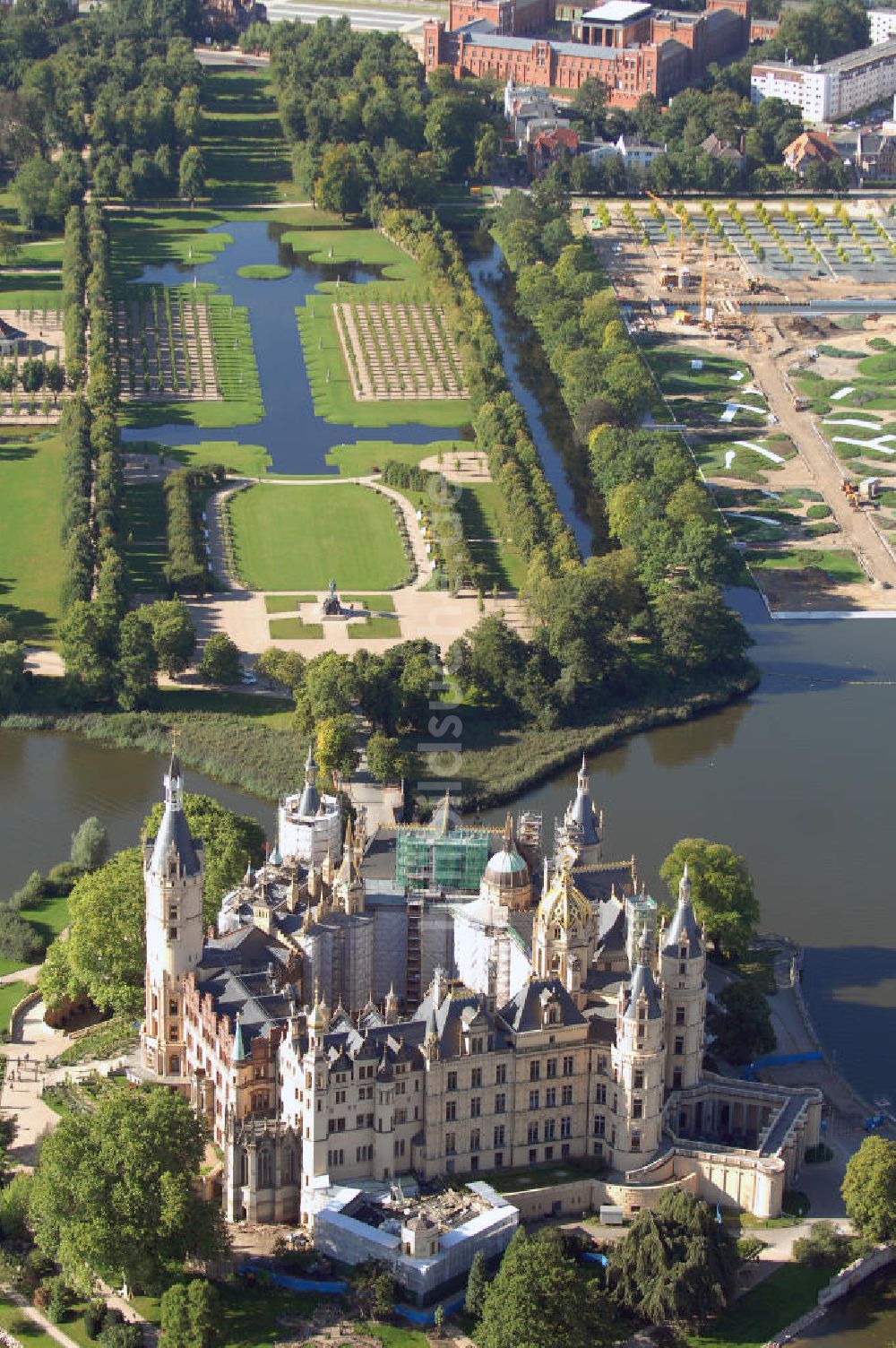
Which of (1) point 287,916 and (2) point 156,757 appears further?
(2) point 156,757

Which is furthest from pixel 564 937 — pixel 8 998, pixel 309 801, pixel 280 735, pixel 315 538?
pixel 315 538

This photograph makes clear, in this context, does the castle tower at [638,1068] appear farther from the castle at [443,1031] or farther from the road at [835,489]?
the road at [835,489]

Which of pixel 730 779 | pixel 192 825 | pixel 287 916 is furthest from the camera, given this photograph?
pixel 730 779

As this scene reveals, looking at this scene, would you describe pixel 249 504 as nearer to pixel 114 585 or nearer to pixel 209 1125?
pixel 114 585

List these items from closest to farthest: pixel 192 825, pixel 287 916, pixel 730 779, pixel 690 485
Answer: pixel 287 916 < pixel 192 825 < pixel 730 779 < pixel 690 485

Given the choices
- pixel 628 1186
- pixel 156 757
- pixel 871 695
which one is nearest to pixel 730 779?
pixel 871 695

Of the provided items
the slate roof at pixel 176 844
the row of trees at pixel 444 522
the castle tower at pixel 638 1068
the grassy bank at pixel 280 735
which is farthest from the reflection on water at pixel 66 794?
the castle tower at pixel 638 1068
